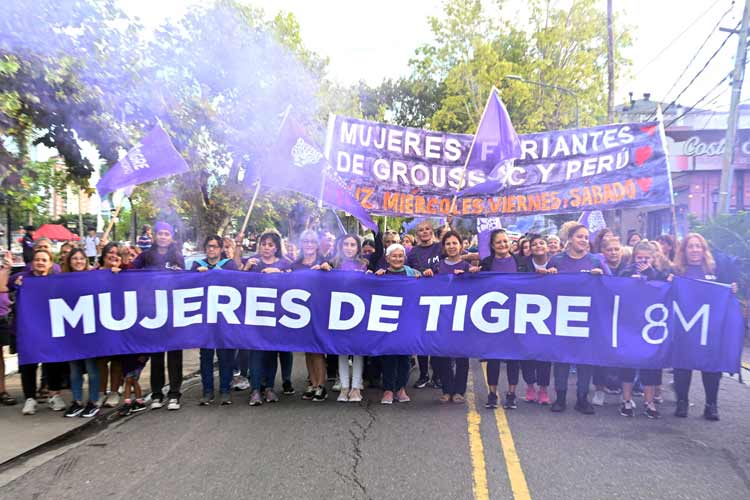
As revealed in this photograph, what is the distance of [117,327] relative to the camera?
596 cm

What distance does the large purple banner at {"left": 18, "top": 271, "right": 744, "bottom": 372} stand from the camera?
571 centimetres

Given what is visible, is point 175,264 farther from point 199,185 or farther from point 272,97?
point 272,97

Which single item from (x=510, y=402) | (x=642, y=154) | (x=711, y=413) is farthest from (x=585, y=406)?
(x=642, y=154)

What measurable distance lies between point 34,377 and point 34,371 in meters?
0.05

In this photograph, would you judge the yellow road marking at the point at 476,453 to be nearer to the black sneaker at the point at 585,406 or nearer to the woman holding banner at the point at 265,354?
the black sneaker at the point at 585,406

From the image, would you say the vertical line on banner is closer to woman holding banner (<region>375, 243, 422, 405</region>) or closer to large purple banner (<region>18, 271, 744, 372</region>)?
large purple banner (<region>18, 271, 744, 372</region>)

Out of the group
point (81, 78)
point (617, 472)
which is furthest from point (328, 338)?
point (81, 78)

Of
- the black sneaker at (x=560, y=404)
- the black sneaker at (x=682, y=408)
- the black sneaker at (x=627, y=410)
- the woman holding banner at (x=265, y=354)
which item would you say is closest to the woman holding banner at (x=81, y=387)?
the woman holding banner at (x=265, y=354)

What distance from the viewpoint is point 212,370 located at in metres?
6.04

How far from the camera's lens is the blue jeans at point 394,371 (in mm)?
6113

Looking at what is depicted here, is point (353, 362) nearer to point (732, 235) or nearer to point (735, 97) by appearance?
point (732, 235)

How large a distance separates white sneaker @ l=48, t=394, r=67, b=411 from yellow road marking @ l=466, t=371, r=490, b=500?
12.2 feet

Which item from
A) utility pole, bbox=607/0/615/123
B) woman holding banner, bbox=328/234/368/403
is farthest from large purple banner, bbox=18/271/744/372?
utility pole, bbox=607/0/615/123

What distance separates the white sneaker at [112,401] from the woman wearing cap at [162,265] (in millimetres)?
357
